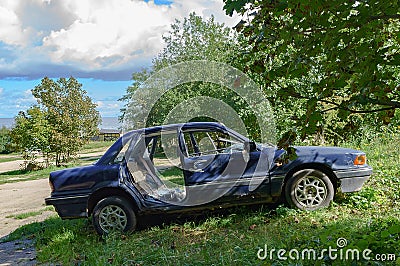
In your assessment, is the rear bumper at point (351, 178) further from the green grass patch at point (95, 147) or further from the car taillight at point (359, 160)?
the green grass patch at point (95, 147)

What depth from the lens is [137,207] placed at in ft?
19.5

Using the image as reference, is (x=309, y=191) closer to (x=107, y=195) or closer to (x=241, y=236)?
(x=241, y=236)

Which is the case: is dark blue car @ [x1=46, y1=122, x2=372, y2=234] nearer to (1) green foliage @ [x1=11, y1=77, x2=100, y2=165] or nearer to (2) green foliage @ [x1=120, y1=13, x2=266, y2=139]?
(2) green foliage @ [x1=120, y1=13, x2=266, y2=139]

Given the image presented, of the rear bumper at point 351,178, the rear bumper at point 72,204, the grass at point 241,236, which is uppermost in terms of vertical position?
the rear bumper at point 351,178

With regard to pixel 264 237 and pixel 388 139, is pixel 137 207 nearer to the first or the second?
pixel 264 237

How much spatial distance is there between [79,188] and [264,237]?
→ 2.93m

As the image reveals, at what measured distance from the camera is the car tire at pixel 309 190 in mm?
5914

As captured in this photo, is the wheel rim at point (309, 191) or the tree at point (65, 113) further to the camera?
the tree at point (65, 113)

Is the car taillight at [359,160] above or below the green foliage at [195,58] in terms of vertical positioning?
below

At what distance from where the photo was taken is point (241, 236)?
5.11 metres

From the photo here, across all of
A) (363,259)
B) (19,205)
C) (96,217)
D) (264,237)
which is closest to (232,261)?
(264,237)

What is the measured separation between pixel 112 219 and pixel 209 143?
82.2 inches
